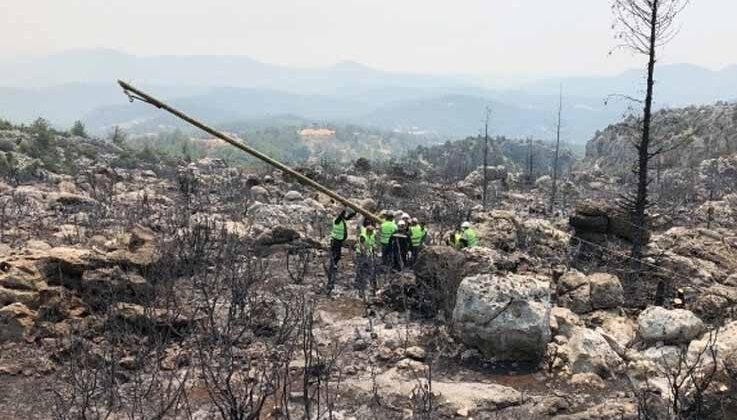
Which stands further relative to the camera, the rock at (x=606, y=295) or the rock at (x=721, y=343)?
the rock at (x=606, y=295)

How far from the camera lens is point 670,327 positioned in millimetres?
8586

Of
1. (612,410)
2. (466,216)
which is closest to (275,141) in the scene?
(466,216)

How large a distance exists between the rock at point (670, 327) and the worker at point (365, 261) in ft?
14.4

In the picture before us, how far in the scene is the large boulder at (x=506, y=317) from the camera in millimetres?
8367

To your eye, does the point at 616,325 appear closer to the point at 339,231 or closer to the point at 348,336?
the point at 348,336

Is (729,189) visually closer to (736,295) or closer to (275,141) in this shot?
(736,295)

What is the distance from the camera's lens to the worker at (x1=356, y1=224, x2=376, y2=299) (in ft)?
36.9

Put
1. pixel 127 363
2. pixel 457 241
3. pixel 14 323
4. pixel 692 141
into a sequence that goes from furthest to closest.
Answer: pixel 692 141, pixel 457 241, pixel 14 323, pixel 127 363

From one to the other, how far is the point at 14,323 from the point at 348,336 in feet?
14.4

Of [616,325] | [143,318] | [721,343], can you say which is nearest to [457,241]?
[616,325]

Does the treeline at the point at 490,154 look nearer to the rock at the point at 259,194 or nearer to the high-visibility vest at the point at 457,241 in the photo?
the rock at the point at 259,194

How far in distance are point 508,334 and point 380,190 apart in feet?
61.3

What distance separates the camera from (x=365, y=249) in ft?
41.8

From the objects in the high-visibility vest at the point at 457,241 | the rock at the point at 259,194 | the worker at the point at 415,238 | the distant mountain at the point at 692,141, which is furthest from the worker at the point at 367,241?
the distant mountain at the point at 692,141
